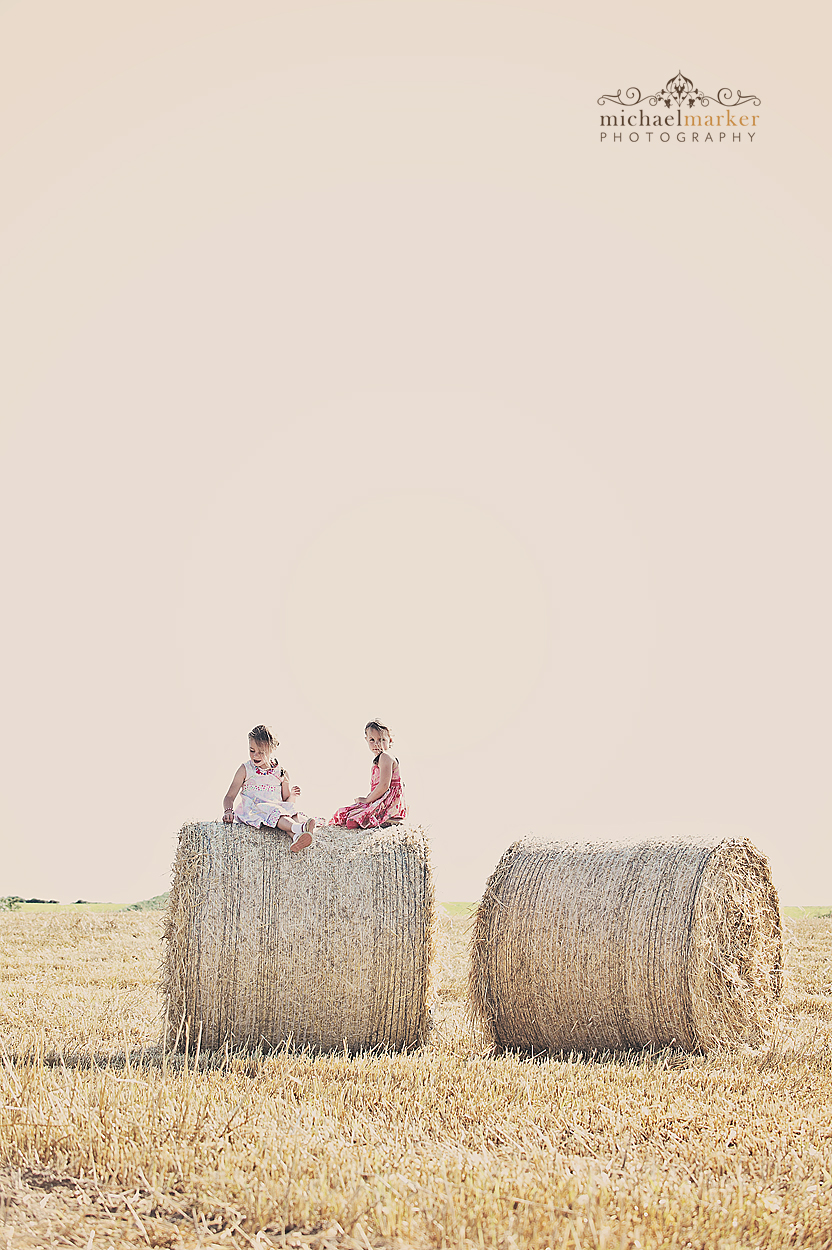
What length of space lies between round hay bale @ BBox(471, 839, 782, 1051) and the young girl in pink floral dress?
36.6 inches

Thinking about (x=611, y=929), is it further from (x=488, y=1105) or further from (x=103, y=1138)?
(x=103, y=1138)

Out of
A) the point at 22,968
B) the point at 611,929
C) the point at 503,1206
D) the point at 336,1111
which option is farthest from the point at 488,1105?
the point at 22,968

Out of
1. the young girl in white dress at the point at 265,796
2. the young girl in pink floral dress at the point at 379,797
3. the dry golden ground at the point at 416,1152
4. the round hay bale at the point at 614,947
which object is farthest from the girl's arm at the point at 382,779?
the dry golden ground at the point at 416,1152

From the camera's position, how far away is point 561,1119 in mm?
5254

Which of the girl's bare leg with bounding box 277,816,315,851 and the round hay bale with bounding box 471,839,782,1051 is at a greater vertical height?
the girl's bare leg with bounding box 277,816,315,851

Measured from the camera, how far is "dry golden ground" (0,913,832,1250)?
12.0 feet

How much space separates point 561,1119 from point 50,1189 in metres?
2.28

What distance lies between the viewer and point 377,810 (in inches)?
337

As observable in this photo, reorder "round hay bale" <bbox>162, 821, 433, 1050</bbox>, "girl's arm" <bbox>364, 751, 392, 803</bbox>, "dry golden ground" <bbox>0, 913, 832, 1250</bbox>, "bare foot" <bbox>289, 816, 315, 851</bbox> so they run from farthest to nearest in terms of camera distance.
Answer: "girl's arm" <bbox>364, 751, 392, 803</bbox> < "bare foot" <bbox>289, 816, 315, 851</bbox> < "round hay bale" <bbox>162, 821, 433, 1050</bbox> < "dry golden ground" <bbox>0, 913, 832, 1250</bbox>

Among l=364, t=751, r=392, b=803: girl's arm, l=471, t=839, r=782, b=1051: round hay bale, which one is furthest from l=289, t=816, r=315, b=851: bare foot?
l=471, t=839, r=782, b=1051: round hay bale

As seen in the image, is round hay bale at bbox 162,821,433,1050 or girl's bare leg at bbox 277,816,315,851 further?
girl's bare leg at bbox 277,816,315,851

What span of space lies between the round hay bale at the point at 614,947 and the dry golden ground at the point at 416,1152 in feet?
2.04

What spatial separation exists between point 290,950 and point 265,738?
1614 millimetres

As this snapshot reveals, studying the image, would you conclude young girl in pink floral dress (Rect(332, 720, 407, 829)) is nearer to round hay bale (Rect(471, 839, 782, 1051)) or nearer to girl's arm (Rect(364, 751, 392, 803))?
girl's arm (Rect(364, 751, 392, 803))
